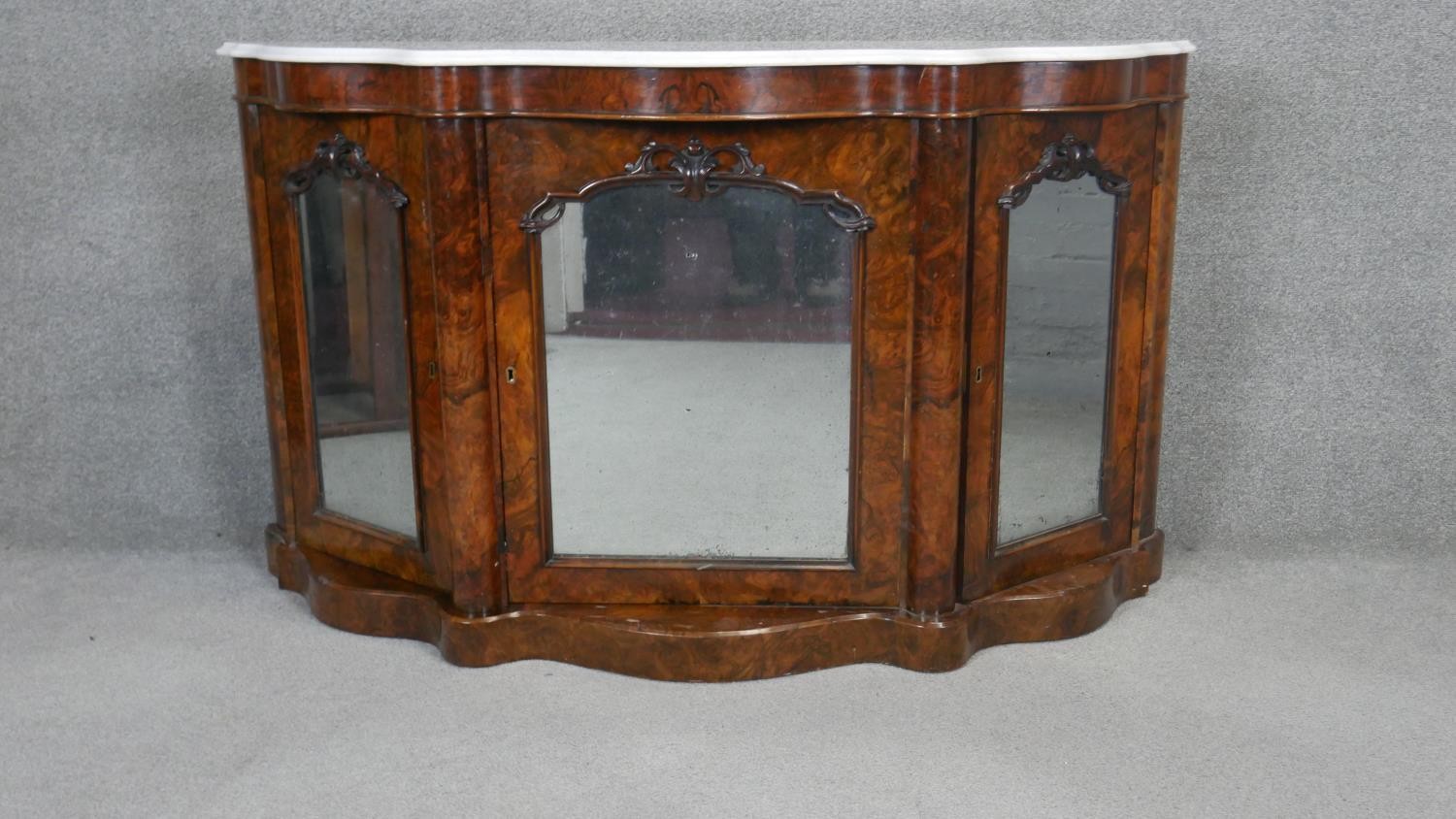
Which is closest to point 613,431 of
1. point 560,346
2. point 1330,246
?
point 560,346

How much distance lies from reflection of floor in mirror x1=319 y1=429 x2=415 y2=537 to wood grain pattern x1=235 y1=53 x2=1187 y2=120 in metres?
0.54

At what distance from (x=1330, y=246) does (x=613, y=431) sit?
1309 mm

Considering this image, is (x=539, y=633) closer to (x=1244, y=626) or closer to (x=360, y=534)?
(x=360, y=534)

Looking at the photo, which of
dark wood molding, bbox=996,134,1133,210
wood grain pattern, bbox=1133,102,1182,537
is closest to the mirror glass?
dark wood molding, bbox=996,134,1133,210

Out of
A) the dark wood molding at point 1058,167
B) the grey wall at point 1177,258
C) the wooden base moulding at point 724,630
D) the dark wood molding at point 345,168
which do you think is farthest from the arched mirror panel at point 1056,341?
the dark wood molding at point 345,168

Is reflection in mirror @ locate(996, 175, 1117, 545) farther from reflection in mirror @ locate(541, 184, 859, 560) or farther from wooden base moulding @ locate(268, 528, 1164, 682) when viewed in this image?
reflection in mirror @ locate(541, 184, 859, 560)

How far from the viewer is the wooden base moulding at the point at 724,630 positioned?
2.20m

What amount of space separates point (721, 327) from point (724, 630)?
43 cm

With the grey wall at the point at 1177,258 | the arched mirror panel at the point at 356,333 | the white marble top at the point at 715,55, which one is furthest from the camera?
the grey wall at the point at 1177,258

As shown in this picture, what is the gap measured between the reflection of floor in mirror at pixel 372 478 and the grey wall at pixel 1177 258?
0.47 metres

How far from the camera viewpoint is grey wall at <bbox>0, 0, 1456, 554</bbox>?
261 centimetres

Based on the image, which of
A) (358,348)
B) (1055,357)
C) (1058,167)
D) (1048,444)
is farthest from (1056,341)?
(358,348)

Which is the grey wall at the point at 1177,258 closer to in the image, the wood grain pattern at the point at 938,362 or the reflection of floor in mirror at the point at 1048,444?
the reflection of floor in mirror at the point at 1048,444

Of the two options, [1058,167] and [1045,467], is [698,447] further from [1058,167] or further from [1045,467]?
[1058,167]
